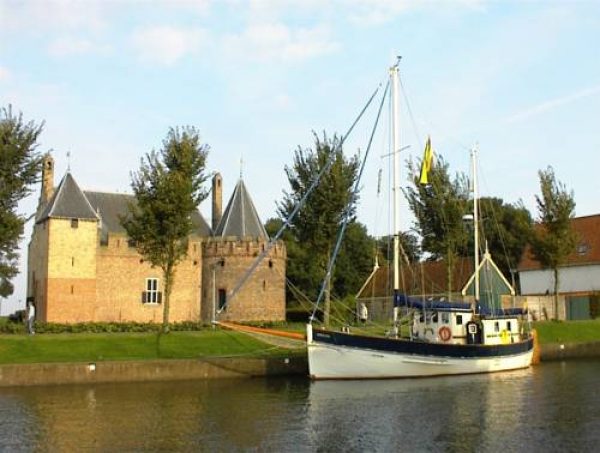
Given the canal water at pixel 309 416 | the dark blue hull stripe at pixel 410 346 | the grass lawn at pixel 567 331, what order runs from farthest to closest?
the grass lawn at pixel 567 331 → the dark blue hull stripe at pixel 410 346 → the canal water at pixel 309 416

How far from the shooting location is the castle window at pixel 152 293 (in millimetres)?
54784

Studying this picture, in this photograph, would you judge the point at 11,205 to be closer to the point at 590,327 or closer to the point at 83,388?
the point at 83,388

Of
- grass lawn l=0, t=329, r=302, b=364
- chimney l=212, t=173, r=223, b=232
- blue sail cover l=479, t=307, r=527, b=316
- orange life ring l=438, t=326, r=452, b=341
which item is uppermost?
chimney l=212, t=173, r=223, b=232

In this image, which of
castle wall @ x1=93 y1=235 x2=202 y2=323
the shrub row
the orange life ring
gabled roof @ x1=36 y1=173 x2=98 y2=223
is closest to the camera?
the orange life ring

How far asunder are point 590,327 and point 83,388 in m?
36.5

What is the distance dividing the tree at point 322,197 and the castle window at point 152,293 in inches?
535

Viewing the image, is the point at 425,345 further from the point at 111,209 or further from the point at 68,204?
the point at 111,209

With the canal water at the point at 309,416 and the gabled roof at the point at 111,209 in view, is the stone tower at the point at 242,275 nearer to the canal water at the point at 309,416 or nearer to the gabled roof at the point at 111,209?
the gabled roof at the point at 111,209

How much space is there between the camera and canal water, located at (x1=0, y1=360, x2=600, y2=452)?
18922mm

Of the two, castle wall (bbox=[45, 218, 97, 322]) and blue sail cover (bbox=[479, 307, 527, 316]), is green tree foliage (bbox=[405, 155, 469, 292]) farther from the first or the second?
castle wall (bbox=[45, 218, 97, 322])

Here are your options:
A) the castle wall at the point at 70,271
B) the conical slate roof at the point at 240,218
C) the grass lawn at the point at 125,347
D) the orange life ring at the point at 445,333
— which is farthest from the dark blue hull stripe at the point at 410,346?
the castle wall at the point at 70,271

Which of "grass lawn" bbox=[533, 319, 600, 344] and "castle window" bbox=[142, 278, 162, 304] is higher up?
"castle window" bbox=[142, 278, 162, 304]

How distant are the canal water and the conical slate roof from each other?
81.6ft

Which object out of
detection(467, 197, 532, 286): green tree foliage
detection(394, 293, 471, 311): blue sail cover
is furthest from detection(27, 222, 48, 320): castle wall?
detection(467, 197, 532, 286): green tree foliage
